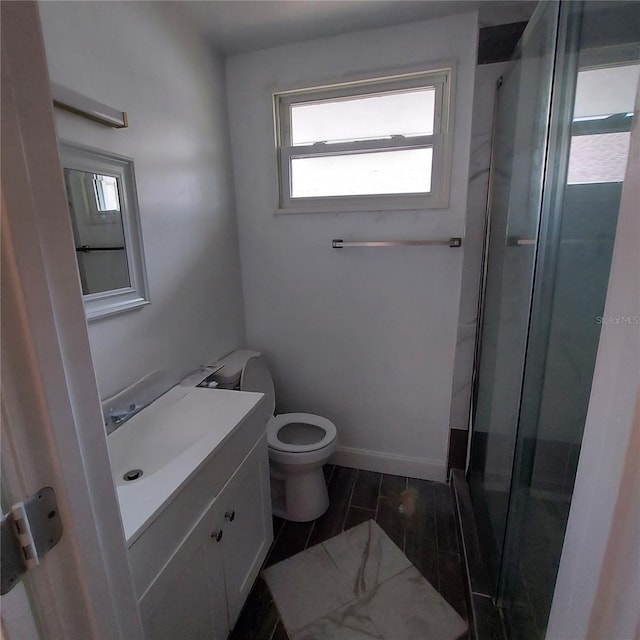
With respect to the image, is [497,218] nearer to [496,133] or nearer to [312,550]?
[496,133]

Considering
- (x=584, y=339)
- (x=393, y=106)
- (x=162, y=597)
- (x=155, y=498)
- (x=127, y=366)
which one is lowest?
(x=162, y=597)

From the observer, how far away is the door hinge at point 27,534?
0.39 m

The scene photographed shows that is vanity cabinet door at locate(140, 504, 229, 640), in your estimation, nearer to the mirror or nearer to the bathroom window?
the mirror

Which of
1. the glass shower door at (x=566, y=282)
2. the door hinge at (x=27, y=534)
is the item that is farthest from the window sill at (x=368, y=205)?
the door hinge at (x=27, y=534)

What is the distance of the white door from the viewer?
38 centimetres

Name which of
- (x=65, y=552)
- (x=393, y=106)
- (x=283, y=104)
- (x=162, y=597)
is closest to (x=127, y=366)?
(x=162, y=597)

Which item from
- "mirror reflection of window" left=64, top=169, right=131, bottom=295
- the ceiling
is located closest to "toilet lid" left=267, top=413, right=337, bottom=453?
"mirror reflection of window" left=64, top=169, right=131, bottom=295

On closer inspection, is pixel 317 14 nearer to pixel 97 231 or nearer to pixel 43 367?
pixel 97 231

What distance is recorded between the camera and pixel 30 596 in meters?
0.43

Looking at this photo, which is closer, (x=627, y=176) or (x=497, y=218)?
(x=627, y=176)

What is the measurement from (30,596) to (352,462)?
197 centimetres

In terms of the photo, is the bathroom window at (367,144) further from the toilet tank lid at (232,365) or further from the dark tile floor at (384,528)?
the dark tile floor at (384,528)

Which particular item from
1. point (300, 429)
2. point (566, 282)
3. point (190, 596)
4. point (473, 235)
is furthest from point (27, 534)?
point (473, 235)

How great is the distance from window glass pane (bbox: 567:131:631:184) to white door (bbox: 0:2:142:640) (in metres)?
0.98
